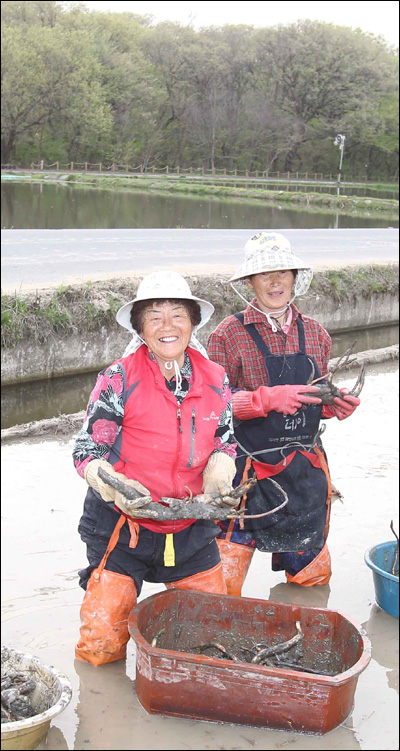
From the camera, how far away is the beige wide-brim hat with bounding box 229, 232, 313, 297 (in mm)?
3873

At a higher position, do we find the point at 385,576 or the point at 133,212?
the point at 133,212

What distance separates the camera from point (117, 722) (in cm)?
311

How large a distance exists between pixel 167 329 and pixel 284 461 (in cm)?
107

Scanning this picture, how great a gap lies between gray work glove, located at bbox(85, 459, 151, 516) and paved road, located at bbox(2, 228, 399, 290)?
20.0ft

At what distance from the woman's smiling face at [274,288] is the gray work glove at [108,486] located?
1.25m

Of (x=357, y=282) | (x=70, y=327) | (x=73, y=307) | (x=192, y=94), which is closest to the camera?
(x=70, y=327)

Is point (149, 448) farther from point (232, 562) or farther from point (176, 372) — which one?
point (232, 562)

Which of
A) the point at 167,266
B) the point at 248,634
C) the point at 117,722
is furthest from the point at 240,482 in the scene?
the point at 167,266

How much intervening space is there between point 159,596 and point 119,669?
1.16 ft

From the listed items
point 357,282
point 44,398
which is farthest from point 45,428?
point 357,282

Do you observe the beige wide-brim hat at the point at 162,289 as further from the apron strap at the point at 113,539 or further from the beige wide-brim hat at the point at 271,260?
the apron strap at the point at 113,539

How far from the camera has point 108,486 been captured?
10.4 feet

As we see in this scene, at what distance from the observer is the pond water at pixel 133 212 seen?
2269 cm

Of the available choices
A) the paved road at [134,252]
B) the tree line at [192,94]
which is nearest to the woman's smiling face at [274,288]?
the paved road at [134,252]
